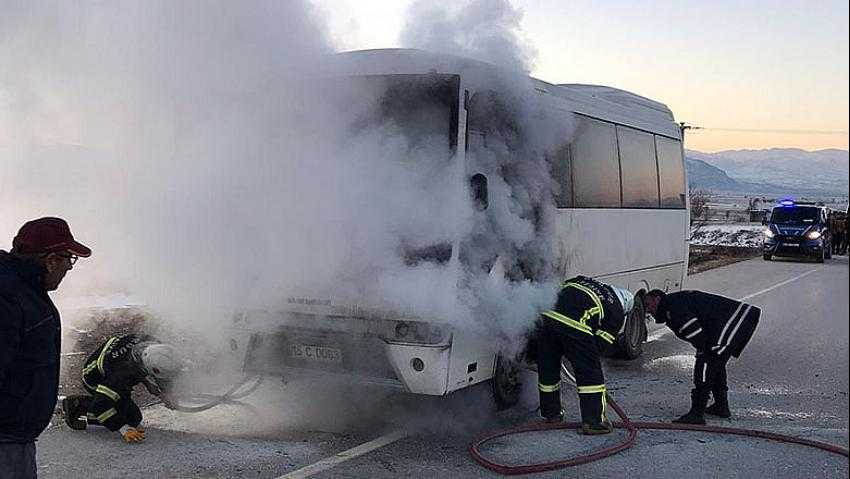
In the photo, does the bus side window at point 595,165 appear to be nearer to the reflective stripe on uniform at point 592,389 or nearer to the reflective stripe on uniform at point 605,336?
the reflective stripe on uniform at point 605,336

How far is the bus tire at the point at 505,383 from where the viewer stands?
674 centimetres

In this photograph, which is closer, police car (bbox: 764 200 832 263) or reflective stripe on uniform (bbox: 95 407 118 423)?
reflective stripe on uniform (bbox: 95 407 118 423)

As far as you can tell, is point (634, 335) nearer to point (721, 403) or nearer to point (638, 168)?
point (638, 168)

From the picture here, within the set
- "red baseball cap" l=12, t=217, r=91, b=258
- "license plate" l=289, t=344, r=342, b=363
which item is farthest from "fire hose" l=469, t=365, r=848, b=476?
"red baseball cap" l=12, t=217, r=91, b=258

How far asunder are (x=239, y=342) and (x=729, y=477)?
3651 millimetres

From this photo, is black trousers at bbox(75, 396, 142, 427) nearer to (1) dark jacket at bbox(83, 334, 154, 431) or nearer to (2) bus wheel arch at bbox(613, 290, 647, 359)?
(1) dark jacket at bbox(83, 334, 154, 431)

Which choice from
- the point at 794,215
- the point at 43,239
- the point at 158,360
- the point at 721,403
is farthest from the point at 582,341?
the point at 794,215

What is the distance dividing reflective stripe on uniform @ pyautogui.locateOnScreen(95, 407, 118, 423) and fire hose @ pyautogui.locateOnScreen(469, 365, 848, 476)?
8.45 feet

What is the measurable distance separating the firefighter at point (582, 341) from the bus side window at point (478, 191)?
0.99 meters

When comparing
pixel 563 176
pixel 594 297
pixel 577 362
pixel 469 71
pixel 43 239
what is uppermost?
pixel 469 71

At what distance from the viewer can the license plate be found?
20.3ft

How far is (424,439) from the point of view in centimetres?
622

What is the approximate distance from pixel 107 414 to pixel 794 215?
2694 cm

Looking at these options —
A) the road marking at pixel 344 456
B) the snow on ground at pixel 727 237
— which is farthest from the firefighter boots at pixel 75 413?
the snow on ground at pixel 727 237
